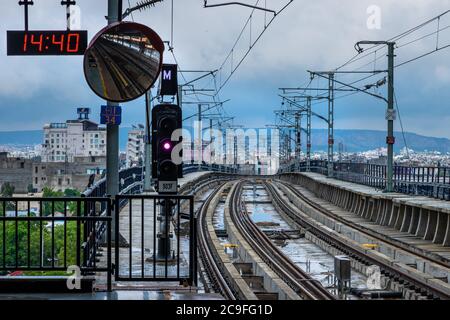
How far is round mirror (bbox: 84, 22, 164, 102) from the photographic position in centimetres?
805

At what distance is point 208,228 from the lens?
28078mm

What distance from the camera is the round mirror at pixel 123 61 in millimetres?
8047

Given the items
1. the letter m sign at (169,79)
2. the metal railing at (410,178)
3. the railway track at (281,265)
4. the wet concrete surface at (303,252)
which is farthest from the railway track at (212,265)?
the metal railing at (410,178)

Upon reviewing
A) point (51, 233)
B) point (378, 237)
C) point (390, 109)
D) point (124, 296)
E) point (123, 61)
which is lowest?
point (378, 237)

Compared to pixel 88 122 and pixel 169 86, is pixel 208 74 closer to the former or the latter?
pixel 88 122

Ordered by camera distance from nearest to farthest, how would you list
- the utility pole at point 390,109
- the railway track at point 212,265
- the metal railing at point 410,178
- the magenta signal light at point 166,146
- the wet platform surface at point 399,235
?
the magenta signal light at point 166,146 < the railway track at point 212,265 < the wet platform surface at point 399,235 < the metal railing at point 410,178 < the utility pole at point 390,109

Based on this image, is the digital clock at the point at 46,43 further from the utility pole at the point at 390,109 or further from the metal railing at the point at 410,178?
the utility pole at the point at 390,109

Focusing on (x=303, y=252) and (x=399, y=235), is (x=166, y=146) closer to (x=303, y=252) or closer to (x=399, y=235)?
(x=303, y=252)

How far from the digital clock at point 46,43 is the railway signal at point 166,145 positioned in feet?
8.19

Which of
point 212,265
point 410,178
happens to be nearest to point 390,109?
point 410,178

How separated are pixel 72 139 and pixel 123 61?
1654 cm

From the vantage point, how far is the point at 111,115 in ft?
42.7
